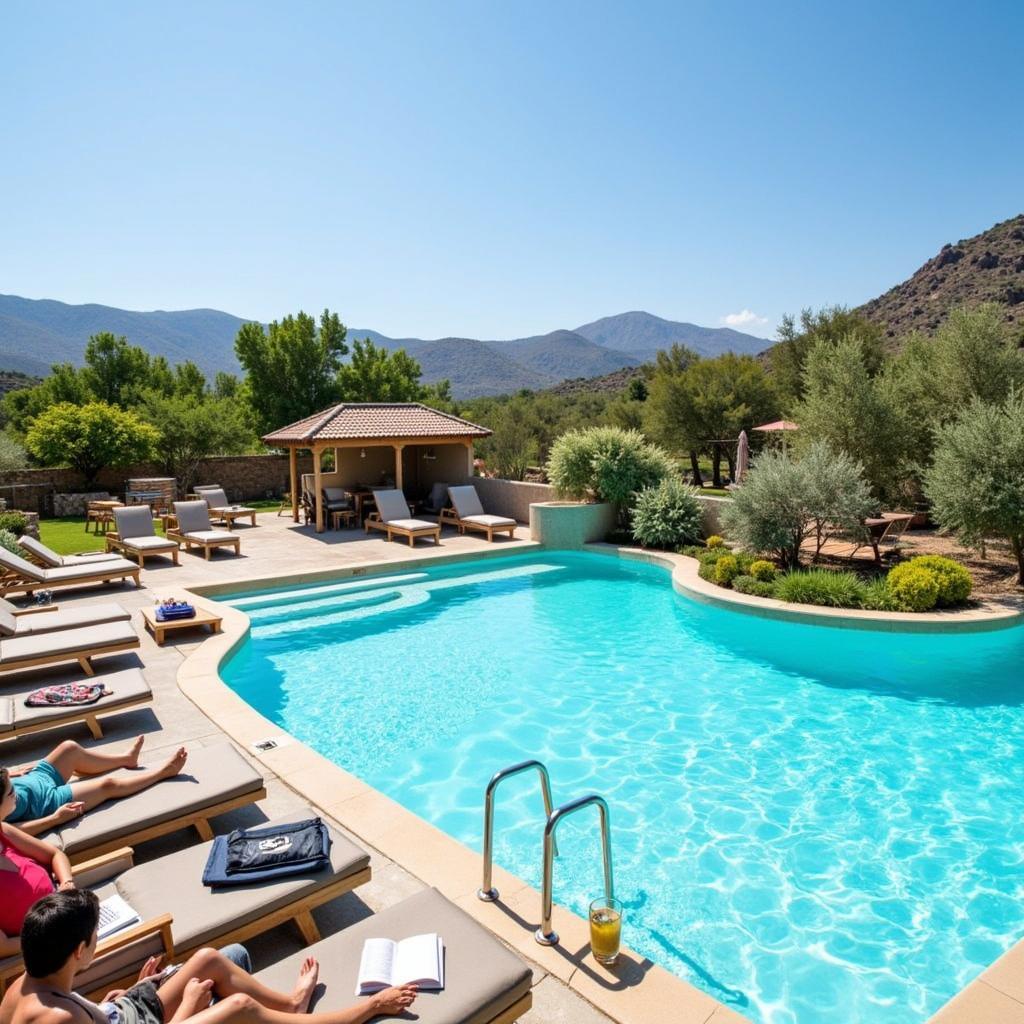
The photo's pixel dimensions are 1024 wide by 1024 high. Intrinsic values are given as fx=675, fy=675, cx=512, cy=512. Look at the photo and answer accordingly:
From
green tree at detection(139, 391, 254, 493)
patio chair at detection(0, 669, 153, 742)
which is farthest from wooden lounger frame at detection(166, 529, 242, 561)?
green tree at detection(139, 391, 254, 493)

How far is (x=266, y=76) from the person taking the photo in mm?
13648

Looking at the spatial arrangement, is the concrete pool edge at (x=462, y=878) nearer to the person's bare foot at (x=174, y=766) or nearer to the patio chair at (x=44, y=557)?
the person's bare foot at (x=174, y=766)

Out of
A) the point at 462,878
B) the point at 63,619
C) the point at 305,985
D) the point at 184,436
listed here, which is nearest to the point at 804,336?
the point at 184,436

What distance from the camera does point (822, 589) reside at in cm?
1090

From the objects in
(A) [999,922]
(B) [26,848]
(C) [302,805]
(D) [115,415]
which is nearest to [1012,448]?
(A) [999,922]

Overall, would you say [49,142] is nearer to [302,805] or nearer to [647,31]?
[647,31]

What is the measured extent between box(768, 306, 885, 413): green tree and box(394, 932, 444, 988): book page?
26419mm

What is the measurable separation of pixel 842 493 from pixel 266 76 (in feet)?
45.4

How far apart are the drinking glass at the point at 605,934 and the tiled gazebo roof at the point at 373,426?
14609 millimetres

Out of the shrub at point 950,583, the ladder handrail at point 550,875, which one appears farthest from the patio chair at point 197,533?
the shrub at point 950,583

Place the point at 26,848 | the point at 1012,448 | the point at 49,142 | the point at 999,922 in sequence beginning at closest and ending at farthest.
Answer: the point at 26,848 < the point at 999,922 < the point at 1012,448 < the point at 49,142

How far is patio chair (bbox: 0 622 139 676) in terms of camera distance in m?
6.59

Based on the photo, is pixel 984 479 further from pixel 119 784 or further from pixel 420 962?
pixel 119 784

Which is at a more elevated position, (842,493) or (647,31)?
(647,31)
